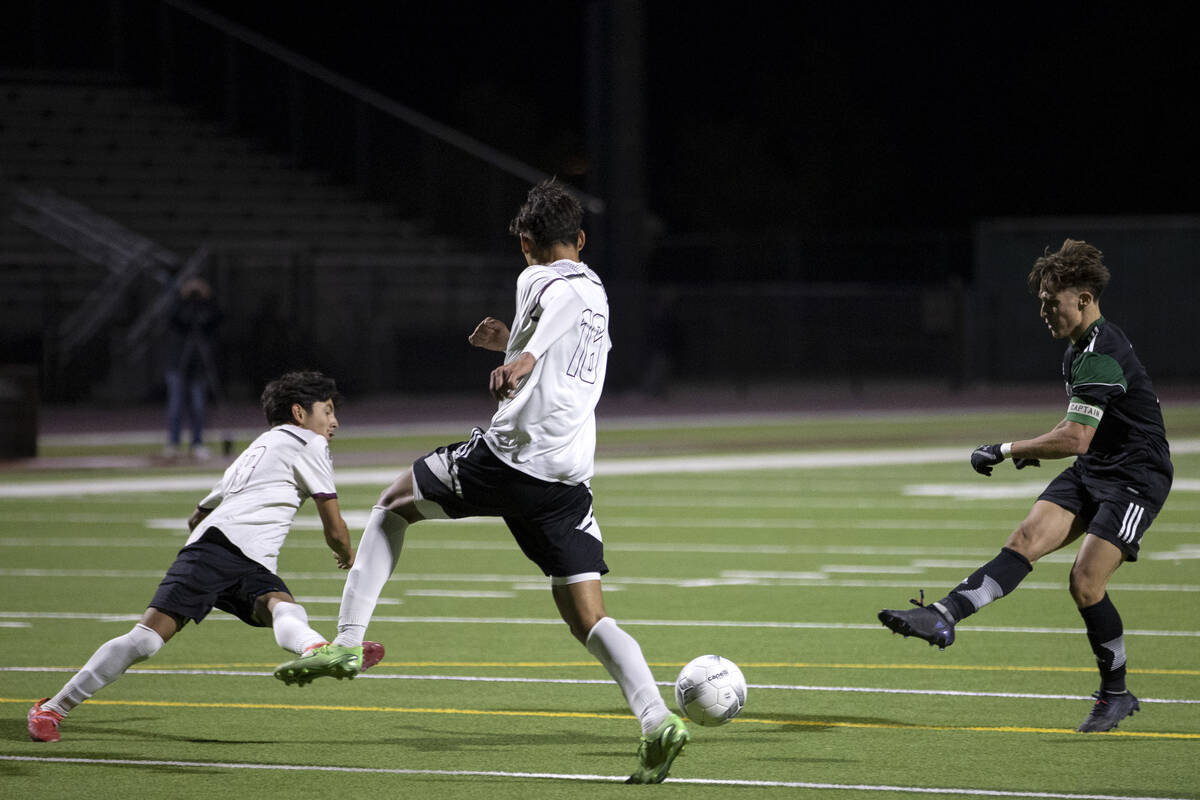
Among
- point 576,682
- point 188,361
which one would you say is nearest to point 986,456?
point 576,682

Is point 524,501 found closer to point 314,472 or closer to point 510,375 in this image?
point 510,375

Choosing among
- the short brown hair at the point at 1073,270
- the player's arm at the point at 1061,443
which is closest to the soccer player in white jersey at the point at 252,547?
the player's arm at the point at 1061,443

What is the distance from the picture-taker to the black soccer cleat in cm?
772

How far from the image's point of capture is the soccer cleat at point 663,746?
22.3ft

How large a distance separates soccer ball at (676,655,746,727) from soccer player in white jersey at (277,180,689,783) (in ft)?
0.83

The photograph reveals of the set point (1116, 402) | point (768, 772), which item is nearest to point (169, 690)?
point (768, 772)

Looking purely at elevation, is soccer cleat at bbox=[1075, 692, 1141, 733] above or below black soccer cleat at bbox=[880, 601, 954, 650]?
below

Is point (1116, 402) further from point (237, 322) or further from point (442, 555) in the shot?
point (237, 322)

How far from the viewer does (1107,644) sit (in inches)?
319

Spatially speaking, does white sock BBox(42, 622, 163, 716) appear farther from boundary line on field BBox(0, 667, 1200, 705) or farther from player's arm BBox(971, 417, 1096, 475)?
player's arm BBox(971, 417, 1096, 475)

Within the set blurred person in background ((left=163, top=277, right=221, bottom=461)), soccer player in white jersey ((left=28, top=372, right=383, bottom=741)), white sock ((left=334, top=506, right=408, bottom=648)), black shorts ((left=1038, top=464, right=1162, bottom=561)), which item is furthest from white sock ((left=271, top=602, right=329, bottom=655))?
blurred person in background ((left=163, top=277, right=221, bottom=461))

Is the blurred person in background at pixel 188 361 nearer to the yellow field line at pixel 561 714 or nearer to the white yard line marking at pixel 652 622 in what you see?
the white yard line marking at pixel 652 622

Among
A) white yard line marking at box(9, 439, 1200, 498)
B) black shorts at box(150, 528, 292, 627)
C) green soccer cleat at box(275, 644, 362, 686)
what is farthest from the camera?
white yard line marking at box(9, 439, 1200, 498)

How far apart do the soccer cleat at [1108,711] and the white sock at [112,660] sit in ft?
12.5
